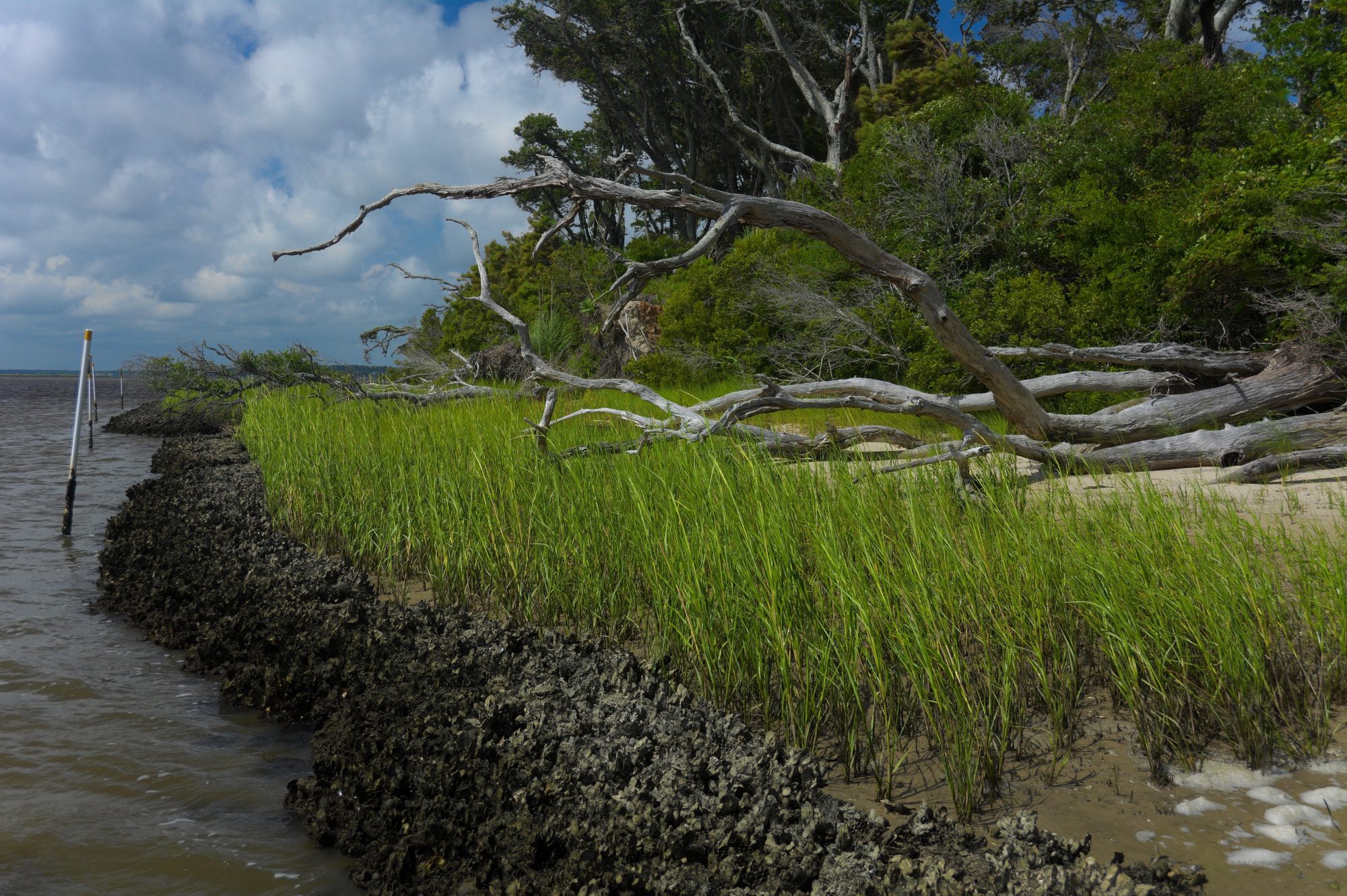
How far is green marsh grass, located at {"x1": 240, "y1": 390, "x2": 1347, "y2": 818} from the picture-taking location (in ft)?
9.87

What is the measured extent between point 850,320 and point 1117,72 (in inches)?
263

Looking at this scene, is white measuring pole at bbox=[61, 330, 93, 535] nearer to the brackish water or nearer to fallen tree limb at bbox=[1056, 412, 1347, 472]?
the brackish water

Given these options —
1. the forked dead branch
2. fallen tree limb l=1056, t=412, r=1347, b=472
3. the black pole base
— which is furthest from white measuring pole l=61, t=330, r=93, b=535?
fallen tree limb l=1056, t=412, r=1347, b=472

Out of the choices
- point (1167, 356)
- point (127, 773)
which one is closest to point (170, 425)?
point (127, 773)

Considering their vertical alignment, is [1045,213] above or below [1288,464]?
above

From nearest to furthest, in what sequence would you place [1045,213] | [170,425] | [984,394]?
[984,394] < [1045,213] < [170,425]

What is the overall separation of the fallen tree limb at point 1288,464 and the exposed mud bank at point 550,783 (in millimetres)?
5585

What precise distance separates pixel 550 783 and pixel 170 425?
2113 cm

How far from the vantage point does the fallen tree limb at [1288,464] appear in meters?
6.71

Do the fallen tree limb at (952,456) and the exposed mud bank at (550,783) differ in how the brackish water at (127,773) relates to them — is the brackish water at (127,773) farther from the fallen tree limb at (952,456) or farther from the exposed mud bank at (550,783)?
the fallen tree limb at (952,456)

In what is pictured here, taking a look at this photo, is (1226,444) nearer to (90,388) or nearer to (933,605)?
(933,605)

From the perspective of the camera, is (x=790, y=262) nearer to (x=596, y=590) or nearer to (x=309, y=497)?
(x=309, y=497)

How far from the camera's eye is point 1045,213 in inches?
476

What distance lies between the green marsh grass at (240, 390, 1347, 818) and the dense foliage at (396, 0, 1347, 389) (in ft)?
10.8
